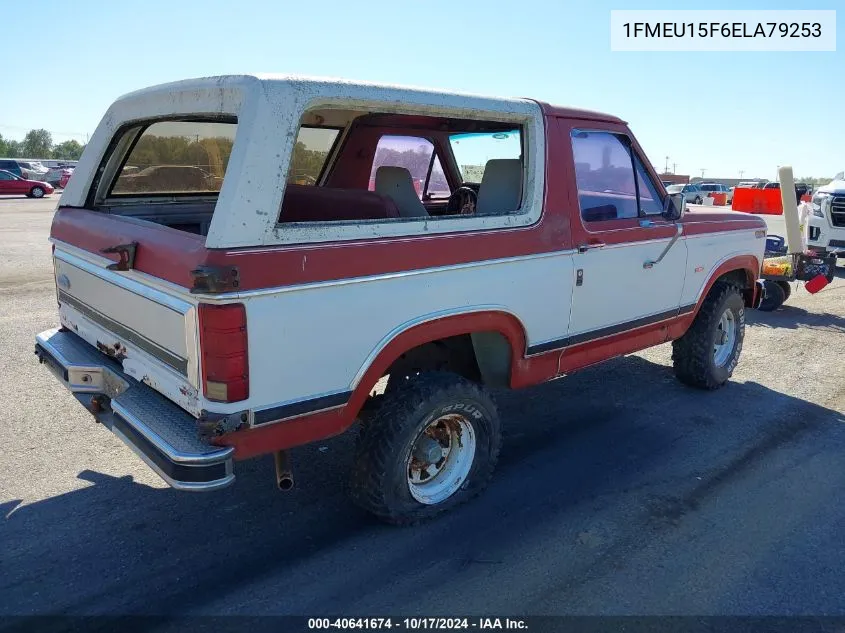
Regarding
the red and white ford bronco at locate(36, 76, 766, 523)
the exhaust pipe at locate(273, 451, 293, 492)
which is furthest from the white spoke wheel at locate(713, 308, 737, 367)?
the exhaust pipe at locate(273, 451, 293, 492)

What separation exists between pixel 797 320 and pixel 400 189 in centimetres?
586

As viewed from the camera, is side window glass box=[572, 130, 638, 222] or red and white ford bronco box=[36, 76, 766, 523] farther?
side window glass box=[572, 130, 638, 222]

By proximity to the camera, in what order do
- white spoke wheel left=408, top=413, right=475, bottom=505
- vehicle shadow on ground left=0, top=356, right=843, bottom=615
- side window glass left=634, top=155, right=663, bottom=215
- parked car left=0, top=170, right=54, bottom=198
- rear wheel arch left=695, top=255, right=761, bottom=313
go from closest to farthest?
vehicle shadow on ground left=0, top=356, right=843, bottom=615, white spoke wheel left=408, top=413, right=475, bottom=505, side window glass left=634, top=155, right=663, bottom=215, rear wheel arch left=695, top=255, right=761, bottom=313, parked car left=0, top=170, right=54, bottom=198

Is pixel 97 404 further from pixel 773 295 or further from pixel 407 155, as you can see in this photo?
pixel 773 295

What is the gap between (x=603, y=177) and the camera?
410 cm

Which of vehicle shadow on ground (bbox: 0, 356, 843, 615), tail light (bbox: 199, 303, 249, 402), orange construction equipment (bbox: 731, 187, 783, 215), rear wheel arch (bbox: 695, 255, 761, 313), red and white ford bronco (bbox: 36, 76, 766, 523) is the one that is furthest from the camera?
orange construction equipment (bbox: 731, 187, 783, 215)

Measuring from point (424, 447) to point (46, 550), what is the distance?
1864mm

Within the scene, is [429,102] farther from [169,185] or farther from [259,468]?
[259,468]

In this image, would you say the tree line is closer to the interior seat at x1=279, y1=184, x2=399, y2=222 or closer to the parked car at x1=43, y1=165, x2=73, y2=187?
the parked car at x1=43, y1=165, x2=73, y2=187

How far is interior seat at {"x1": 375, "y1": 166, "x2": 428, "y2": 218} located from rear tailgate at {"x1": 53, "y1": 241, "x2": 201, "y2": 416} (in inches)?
77.0

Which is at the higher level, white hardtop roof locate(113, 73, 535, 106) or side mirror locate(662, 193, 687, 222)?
white hardtop roof locate(113, 73, 535, 106)

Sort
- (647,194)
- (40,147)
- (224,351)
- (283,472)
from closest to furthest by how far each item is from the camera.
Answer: (224,351)
(283,472)
(647,194)
(40,147)

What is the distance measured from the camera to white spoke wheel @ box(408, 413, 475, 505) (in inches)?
134

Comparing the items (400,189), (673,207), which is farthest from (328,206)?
(673,207)
